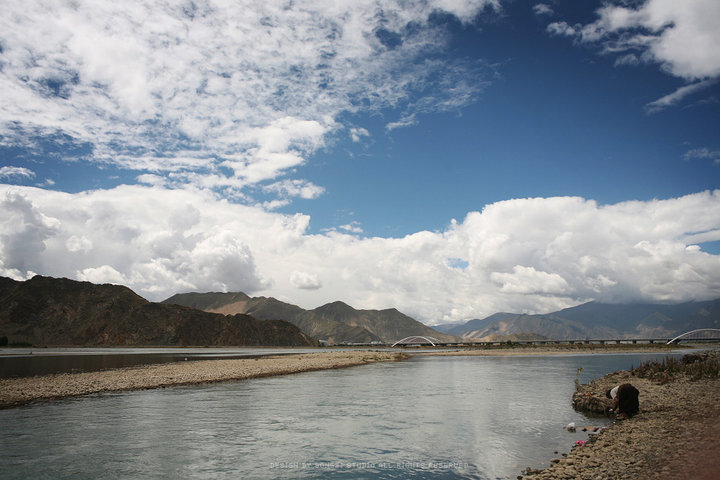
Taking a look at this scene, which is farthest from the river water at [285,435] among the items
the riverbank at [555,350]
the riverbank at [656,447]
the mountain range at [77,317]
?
the mountain range at [77,317]

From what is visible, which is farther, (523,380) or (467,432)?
(523,380)

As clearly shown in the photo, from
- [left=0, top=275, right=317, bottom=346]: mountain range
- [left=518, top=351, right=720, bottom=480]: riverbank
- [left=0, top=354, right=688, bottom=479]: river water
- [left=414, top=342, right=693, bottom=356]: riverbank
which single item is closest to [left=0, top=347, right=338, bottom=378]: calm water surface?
[left=0, top=354, right=688, bottom=479]: river water

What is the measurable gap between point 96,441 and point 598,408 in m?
27.2

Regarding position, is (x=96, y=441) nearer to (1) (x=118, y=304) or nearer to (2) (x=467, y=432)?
(2) (x=467, y=432)

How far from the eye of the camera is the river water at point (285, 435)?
55.2 ft

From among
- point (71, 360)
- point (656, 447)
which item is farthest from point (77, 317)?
point (656, 447)

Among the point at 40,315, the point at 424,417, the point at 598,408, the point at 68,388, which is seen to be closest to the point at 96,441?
the point at 424,417

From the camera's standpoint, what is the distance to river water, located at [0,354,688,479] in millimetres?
16828

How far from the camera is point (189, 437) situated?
70.1 ft

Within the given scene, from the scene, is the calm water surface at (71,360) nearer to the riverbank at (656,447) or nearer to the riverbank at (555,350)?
the riverbank at (656,447)

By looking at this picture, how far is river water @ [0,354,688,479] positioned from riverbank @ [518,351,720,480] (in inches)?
63.2

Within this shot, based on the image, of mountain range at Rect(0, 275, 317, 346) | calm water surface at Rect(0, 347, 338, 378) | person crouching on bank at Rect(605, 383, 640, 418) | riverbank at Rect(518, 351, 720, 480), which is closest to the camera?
riverbank at Rect(518, 351, 720, 480)

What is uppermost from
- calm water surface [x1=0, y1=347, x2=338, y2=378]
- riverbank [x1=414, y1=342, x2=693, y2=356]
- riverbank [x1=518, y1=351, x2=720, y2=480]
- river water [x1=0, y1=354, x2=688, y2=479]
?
riverbank [x1=518, y1=351, x2=720, y2=480]

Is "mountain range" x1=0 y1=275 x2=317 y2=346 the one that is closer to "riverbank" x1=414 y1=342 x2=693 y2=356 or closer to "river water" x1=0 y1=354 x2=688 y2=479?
"riverbank" x1=414 y1=342 x2=693 y2=356
